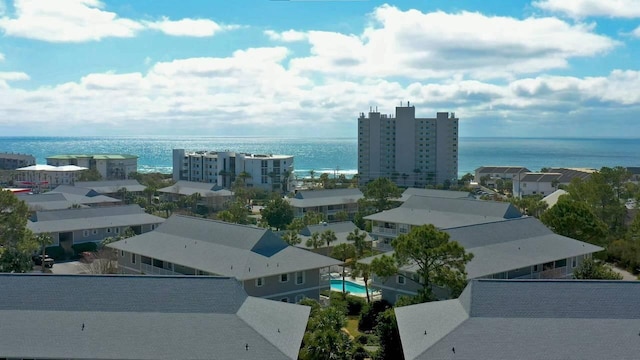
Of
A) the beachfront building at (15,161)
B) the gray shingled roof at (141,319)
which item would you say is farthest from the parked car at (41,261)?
the beachfront building at (15,161)

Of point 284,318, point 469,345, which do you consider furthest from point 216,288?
point 469,345

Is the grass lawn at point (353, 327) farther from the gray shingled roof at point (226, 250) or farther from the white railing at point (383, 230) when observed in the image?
the white railing at point (383, 230)

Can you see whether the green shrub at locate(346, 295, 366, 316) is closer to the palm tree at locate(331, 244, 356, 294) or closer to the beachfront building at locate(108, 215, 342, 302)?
the beachfront building at locate(108, 215, 342, 302)

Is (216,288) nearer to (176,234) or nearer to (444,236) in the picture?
(444,236)

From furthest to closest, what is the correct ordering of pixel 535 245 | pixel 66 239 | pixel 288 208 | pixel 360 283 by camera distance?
pixel 288 208, pixel 66 239, pixel 360 283, pixel 535 245

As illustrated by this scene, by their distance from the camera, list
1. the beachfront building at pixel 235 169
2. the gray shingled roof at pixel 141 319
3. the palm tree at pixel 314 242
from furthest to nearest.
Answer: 1. the beachfront building at pixel 235 169
2. the palm tree at pixel 314 242
3. the gray shingled roof at pixel 141 319

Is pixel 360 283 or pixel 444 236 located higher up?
pixel 444 236
